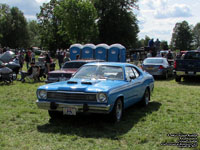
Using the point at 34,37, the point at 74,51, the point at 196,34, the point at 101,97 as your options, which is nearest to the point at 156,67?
the point at 74,51

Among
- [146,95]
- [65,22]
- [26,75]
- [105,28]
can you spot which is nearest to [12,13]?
[105,28]

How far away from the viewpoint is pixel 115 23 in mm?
56594

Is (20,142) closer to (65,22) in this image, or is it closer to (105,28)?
(65,22)

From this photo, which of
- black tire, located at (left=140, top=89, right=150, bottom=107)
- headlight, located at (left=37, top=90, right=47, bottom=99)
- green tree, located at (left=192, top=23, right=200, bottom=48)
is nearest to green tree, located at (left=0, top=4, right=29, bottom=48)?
black tire, located at (left=140, top=89, right=150, bottom=107)

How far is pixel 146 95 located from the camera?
911 cm

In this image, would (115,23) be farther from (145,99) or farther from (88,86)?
(88,86)

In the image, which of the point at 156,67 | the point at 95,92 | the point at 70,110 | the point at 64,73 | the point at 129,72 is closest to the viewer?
the point at 95,92

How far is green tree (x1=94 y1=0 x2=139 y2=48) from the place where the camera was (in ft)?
186

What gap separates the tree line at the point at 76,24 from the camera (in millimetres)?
42656

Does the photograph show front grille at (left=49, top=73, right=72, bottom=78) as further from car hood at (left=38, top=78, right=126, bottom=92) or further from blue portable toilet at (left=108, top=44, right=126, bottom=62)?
blue portable toilet at (left=108, top=44, right=126, bottom=62)

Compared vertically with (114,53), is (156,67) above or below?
below

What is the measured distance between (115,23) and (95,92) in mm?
51707

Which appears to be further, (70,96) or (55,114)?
(55,114)

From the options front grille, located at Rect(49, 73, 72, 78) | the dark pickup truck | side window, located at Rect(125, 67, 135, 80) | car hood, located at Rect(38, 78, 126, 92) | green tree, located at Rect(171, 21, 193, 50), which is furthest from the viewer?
green tree, located at Rect(171, 21, 193, 50)
